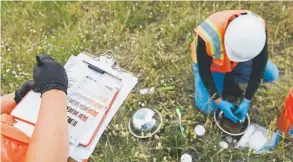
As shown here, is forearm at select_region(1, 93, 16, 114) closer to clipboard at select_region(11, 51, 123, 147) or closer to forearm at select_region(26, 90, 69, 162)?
clipboard at select_region(11, 51, 123, 147)

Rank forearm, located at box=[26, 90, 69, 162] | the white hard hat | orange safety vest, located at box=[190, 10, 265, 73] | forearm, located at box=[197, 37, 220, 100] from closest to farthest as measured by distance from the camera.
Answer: forearm, located at box=[26, 90, 69, 162], the white hard hat, orange safety vest, located at box=[190, 10, 265, 73], forearm, located at box=[197, 37, 220, 100]

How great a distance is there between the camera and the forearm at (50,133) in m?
1.89

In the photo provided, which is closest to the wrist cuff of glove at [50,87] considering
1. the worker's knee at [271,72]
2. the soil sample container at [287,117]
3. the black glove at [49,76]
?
the black glove at [49,76]

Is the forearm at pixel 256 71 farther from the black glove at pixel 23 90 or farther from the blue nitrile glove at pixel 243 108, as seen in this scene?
the black glove at pixel 23 90

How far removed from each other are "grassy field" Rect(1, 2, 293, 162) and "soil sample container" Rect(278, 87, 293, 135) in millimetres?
85

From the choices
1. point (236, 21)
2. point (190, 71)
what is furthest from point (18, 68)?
point (236, 21)

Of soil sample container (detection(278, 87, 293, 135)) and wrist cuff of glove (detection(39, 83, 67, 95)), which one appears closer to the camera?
wrist cuff of glove (detection(39, 83, 67, 95))

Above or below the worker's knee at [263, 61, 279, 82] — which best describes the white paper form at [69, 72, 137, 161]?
above

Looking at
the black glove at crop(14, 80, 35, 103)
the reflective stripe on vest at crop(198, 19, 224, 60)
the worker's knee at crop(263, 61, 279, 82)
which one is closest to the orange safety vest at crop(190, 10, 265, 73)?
the reflective stripe on vest at crop(198, 19, 224, 60)

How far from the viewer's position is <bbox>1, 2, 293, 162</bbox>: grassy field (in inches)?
111

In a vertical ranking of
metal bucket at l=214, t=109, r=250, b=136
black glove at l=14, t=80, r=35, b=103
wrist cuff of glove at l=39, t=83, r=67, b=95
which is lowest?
metal bucket at l=214, t=109, r=250, b=136

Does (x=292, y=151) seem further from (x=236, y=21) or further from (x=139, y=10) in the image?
(x=139, y=10)

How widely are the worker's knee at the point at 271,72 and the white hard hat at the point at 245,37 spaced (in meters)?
0.45

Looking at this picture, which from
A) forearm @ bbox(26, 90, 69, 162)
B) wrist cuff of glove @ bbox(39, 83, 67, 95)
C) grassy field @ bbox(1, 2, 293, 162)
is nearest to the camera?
forearm @ bbox(26, 90, 69, 162)
